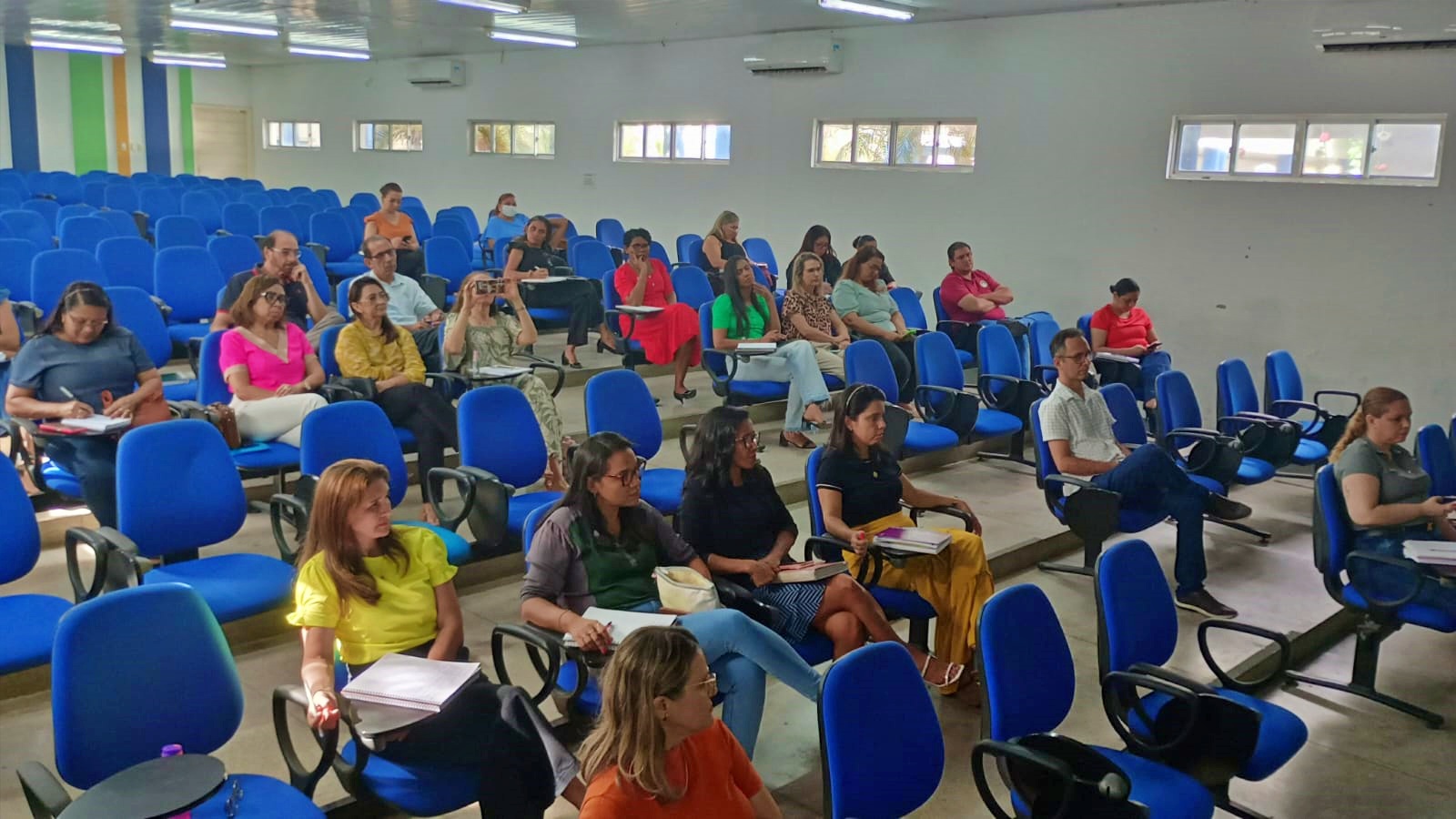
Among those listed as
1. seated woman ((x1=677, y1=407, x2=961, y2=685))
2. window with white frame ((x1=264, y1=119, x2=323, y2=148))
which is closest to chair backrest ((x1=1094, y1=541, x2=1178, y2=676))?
seated woman ((x1=677, y1=407, x2=961, y2=685))

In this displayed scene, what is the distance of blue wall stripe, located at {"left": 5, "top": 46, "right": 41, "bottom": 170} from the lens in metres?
15.8

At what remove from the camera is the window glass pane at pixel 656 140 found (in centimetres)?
1220

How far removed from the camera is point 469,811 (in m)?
2.93

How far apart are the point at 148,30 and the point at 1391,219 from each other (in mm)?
12539

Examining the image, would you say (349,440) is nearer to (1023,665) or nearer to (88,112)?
(1023,665)

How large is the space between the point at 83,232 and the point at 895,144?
646 centimetres

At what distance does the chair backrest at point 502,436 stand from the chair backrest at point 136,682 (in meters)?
1.77

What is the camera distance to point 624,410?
4.69 metres

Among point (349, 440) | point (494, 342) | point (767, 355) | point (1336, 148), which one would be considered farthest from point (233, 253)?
point (1336, 148)

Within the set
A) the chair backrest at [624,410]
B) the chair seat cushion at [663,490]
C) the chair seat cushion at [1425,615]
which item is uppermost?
the chair backrest at [624,410]

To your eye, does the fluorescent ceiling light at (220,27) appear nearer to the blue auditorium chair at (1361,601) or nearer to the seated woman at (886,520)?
the seated woman at (886,520)

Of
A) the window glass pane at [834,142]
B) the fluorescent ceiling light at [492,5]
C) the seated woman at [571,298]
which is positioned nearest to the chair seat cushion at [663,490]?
the seated woman at [571,298]

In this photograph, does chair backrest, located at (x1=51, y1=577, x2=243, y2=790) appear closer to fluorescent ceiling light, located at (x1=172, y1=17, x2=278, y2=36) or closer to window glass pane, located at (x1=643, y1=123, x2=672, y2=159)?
window glass pane, located at (x1=643, y1=123, x2=672, y2=159)

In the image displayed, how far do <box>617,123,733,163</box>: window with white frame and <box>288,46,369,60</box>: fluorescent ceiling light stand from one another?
4294 mm
